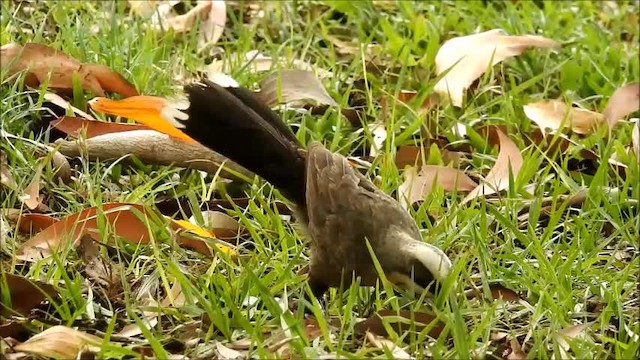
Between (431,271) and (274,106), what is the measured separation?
1.23 metres

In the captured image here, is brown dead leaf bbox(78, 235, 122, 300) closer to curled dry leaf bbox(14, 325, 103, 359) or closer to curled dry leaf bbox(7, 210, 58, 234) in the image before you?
curled dry leaf bbox(7, 210, 58, 234)

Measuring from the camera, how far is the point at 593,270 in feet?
9.48

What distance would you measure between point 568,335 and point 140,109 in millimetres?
1457

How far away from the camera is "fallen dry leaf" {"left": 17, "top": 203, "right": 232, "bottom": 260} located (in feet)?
9.31

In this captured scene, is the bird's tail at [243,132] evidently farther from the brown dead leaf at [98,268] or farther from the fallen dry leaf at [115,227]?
the brown dead leaf at [98,268]

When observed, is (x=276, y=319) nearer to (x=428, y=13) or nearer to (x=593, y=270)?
(x=593, y=270)

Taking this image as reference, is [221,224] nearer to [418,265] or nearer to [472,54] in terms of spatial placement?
[418,265]

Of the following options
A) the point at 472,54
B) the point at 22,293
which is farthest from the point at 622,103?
the point at 22,293

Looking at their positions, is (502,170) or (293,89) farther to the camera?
(293,89)

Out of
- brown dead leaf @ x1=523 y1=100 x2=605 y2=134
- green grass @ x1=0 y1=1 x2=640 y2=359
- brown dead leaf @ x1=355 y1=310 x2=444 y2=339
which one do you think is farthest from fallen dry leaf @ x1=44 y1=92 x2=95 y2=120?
brown dead leaf @ x1=523 y1=100 x2=605 y2=134

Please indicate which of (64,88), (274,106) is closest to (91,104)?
(64,88)

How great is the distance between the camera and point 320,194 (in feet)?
9.27

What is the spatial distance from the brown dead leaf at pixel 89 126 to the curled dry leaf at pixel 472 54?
3.66ft

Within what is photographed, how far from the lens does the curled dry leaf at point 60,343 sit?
2305 mm
